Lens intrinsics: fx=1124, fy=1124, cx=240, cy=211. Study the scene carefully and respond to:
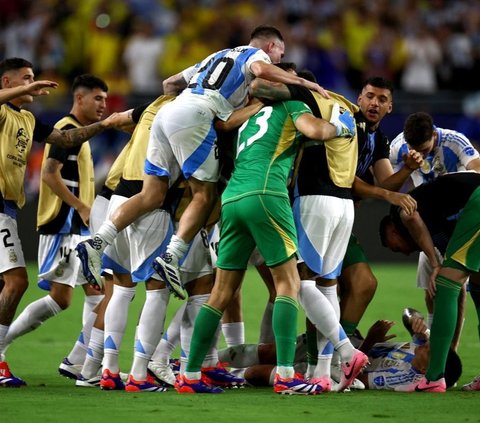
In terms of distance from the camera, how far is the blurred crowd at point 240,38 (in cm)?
1956

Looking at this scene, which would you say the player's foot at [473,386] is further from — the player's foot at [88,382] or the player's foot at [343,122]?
the player's foot at [88,382]

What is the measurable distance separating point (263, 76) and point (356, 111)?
1008mm

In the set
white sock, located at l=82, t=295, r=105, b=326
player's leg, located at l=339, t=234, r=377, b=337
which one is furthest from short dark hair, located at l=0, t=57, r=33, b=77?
player's leg, located at l=339, t=234, r=377, b=337

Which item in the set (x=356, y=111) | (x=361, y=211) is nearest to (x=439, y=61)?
(x=361, y=211)

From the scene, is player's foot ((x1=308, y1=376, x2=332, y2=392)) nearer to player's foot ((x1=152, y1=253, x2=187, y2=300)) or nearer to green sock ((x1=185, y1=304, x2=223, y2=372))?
green sock ((x1=185, y1=304, x2=223, y2=372))

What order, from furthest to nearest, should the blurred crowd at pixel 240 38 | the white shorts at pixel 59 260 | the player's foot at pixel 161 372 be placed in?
the blurred crowd at pixel 240 38 → the white shorts at pixel 59 260 → the player's foot at pixel 161 372

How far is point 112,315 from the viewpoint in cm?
773

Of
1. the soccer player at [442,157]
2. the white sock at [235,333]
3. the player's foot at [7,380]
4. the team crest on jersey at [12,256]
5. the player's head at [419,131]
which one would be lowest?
the player's foot at [7,380]

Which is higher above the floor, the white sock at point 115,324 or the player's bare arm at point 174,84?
the player's bare arm at point 174,84

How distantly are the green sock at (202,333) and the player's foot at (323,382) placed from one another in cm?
75

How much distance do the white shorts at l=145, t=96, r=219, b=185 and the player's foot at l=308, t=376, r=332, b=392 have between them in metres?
1.51

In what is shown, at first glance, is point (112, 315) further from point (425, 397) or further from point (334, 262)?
point (425, 397)

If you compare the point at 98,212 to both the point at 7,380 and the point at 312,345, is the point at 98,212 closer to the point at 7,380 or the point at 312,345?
the point at 7,380

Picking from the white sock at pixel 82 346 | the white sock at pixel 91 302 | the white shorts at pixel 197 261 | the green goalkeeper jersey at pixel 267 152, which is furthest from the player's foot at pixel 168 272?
the white sock at pixel 91 302
